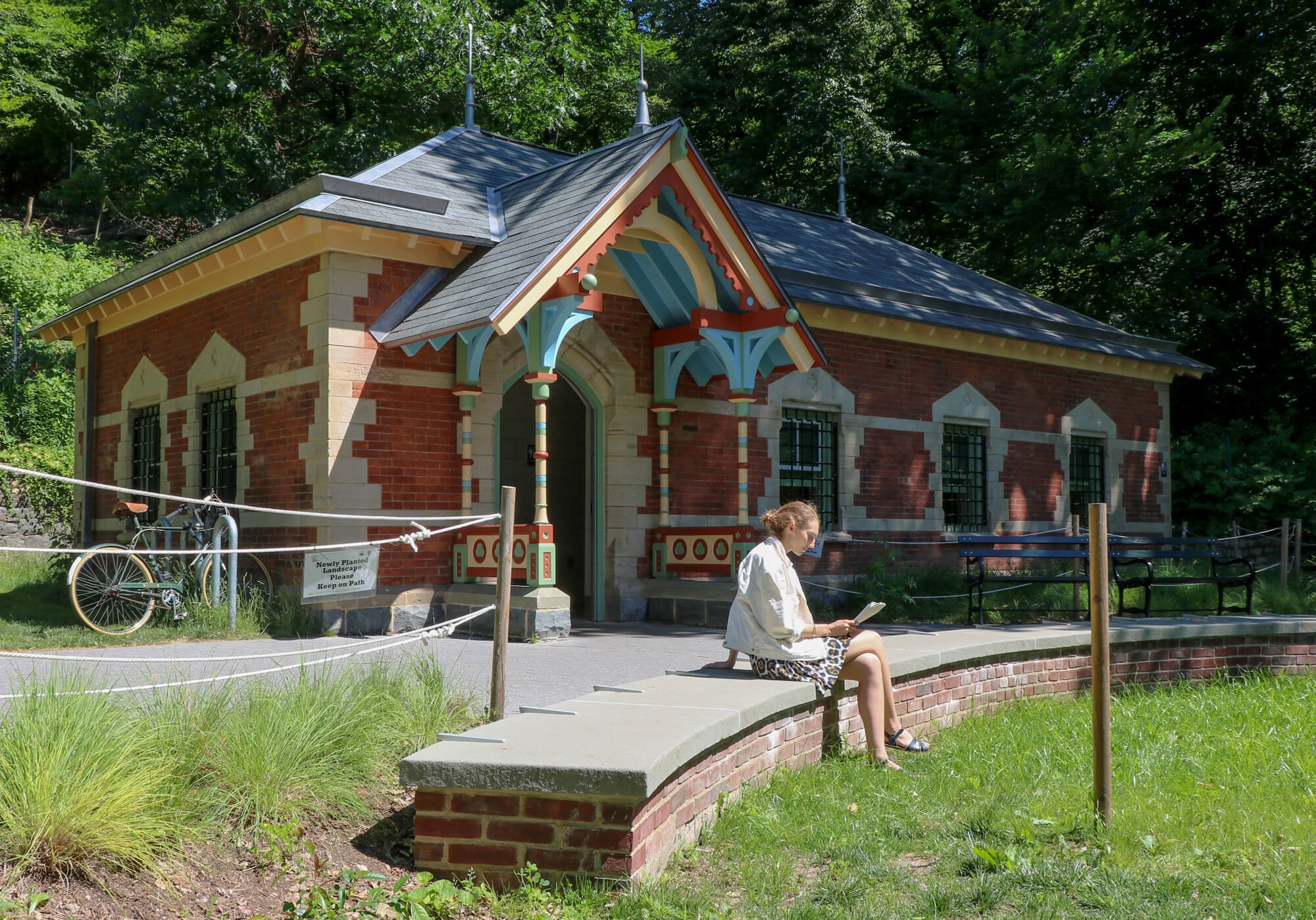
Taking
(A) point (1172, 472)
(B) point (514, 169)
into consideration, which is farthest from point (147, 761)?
(A) point (1172, 472)

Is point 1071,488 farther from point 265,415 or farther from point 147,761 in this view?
point 147,761

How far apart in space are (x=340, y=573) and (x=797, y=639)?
5.59m

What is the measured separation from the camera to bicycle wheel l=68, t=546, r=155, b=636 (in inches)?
430

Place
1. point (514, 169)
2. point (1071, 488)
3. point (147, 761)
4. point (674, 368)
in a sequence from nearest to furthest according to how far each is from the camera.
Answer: point (147, 761)
point (674, 368)
point (514, 169)
point (1071, 488)

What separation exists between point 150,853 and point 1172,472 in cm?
2273

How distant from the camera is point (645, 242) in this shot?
1256 centimetres

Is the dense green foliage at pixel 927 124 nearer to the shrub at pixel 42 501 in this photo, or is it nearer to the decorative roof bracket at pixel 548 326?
the shrub at pixel 42 501

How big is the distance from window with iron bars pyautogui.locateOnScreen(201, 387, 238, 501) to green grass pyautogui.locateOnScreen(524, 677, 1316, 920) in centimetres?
958

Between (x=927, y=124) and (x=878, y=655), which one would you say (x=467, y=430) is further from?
(x=927, y=124)

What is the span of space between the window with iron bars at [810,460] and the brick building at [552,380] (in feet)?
0.11

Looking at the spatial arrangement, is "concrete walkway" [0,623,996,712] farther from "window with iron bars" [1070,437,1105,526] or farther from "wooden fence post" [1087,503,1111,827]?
"window with iron bars" [1070,437,1105,526]

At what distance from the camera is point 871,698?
6.24m

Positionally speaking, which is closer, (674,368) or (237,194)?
(674,368)

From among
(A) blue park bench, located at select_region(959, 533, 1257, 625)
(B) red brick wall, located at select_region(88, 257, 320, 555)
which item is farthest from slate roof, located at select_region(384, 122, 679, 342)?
(A) blue park bench, located at select_region(959, 533, 1257, 625)
